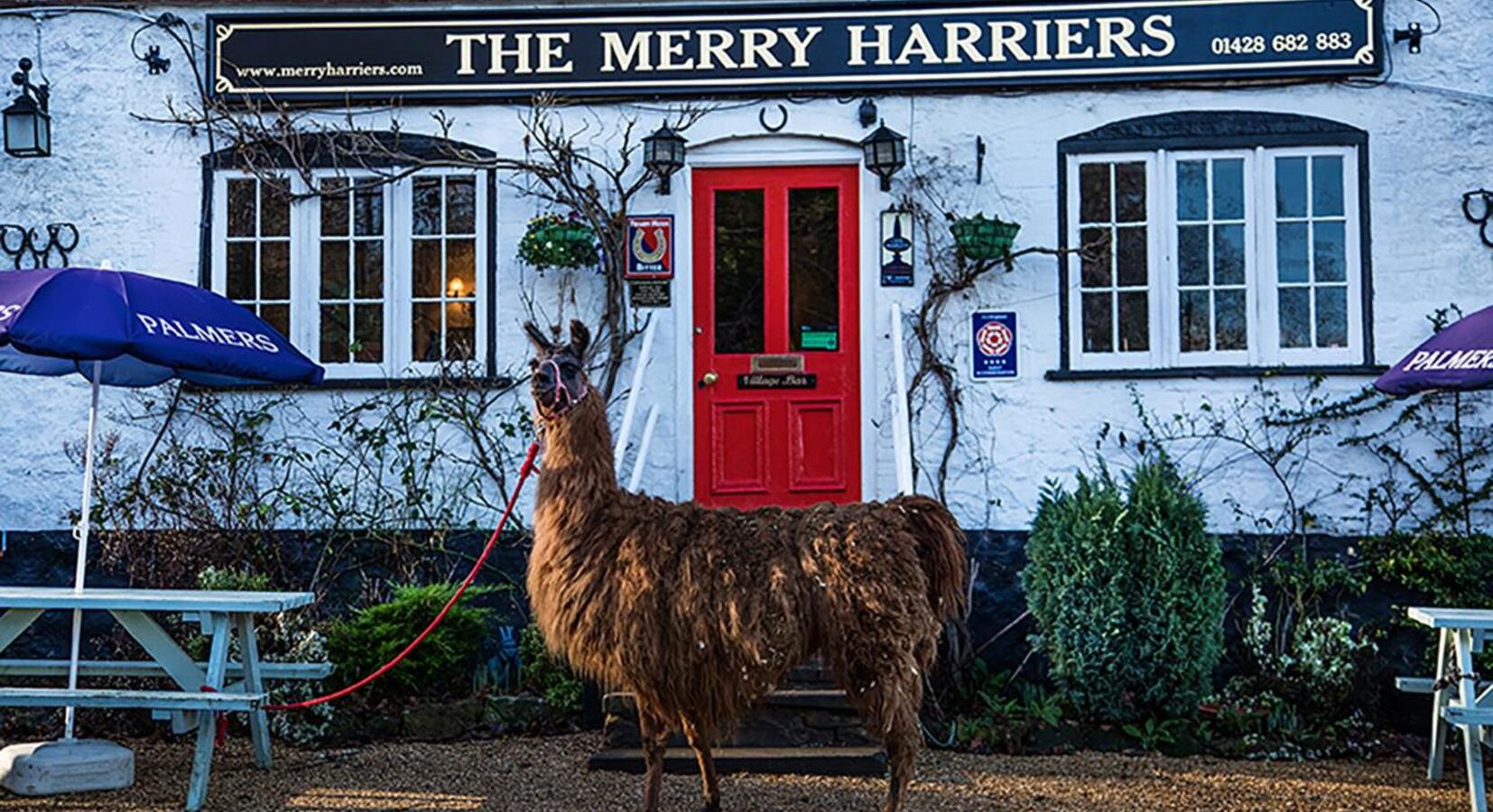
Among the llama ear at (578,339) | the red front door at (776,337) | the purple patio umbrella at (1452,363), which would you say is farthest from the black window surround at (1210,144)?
the llama ear at (578,339)

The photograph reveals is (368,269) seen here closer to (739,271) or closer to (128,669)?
(739,271)

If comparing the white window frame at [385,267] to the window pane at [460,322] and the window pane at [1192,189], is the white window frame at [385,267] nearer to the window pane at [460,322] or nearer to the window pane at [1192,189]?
the window pane at [460,322]

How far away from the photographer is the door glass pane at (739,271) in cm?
966

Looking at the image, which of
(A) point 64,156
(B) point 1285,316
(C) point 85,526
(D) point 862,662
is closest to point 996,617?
(B) point 1285,316

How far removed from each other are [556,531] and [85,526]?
2.52 metres

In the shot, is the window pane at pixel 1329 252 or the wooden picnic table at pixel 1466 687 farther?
the window pane at pixel 1329 252

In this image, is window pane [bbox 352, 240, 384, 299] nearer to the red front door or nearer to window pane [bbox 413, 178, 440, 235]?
window pane [bbox 413, 178, 440, 235]

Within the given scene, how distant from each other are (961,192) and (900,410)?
1.96 metres

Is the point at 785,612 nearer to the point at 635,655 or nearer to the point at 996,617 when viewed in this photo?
the point at 635,655

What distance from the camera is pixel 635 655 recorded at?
230 inches

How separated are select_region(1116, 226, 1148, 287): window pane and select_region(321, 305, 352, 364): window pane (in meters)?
5.16

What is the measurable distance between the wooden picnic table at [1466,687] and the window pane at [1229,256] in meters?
3.06

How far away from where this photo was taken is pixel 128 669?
7.10m

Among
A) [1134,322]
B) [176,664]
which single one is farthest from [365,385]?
[1134,322]
